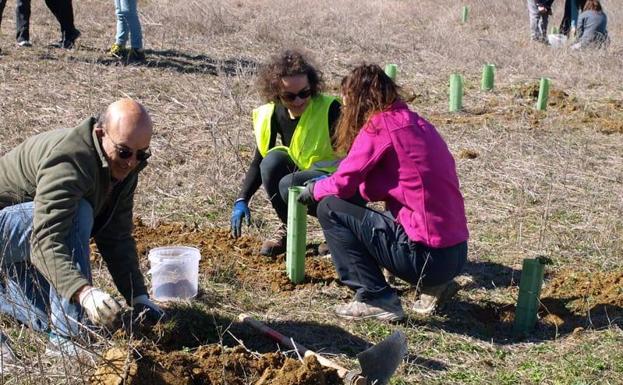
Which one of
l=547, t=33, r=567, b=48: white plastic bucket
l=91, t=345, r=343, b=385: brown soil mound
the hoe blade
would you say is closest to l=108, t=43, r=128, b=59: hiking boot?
l=91, t=345, r=343, b=385: brown soil mound

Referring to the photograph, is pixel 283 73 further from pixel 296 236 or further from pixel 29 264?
pixel 29 264

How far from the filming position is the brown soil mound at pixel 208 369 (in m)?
2.78

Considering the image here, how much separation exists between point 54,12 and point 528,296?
720 cm

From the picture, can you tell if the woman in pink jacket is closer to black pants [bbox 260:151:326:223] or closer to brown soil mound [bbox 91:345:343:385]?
black pants [bbox 260:151:326:223]

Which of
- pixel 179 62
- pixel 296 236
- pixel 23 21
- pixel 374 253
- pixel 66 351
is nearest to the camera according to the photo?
pixel 66 351

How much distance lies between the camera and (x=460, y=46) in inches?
490

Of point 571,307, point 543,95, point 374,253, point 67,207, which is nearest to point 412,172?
point 374,253

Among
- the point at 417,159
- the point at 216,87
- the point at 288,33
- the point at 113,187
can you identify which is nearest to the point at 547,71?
the point at 288,33

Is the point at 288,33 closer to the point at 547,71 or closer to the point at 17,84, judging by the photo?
the point at 547,71

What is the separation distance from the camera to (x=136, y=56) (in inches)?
363

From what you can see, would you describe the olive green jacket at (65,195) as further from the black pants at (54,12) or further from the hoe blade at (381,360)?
the black pants at (54,12)

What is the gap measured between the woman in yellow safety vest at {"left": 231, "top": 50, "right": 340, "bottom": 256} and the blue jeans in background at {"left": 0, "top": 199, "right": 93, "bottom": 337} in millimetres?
1451

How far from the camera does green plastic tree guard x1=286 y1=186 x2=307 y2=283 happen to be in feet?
14.0

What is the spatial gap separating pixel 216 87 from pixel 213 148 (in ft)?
6.91
